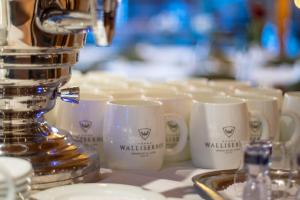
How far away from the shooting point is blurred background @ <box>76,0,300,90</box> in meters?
2.48

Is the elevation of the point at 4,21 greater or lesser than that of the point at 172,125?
greater

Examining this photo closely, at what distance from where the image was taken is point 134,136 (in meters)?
0.80

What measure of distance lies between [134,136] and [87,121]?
0.09 meters

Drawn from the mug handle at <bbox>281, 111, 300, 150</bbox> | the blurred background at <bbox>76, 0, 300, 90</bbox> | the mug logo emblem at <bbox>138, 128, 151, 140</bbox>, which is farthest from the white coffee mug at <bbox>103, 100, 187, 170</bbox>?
the blurred background at <bbox>76, 0, 300, 90</bbox>

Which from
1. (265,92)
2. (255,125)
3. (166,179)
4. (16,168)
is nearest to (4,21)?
(16,168)

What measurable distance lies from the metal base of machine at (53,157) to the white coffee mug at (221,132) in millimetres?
160

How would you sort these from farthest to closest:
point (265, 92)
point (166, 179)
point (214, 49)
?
point (214, 49), point (265, 92), point (166, 179)

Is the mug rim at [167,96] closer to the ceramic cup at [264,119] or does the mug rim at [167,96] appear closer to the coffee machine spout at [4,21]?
the ceramic cup at [264,119]

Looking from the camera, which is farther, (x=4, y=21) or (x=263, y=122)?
(x=263, y=122)

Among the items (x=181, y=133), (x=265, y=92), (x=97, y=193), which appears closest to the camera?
(x=97, y=193)

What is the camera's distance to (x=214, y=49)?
2.91m

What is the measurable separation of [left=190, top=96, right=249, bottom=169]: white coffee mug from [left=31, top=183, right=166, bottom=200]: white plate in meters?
0.22

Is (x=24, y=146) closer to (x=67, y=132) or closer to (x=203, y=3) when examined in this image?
(x=67, y=132)

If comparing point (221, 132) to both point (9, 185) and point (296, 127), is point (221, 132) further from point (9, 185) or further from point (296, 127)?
point (9, 185)
